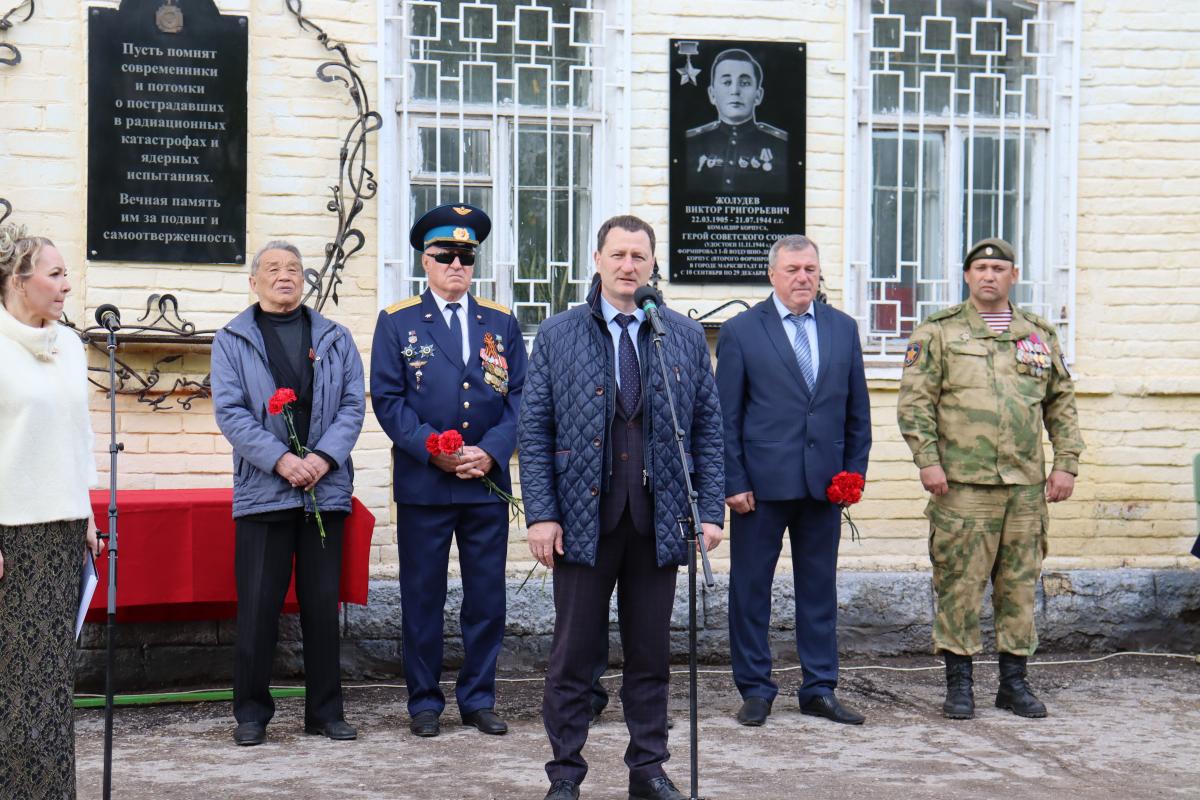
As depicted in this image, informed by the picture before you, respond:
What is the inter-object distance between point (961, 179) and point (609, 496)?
4037 mm

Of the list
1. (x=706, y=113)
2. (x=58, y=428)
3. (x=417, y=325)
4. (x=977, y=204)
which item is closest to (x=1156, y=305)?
(x=977, y=204)

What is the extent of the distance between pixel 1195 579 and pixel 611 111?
3.89 metres

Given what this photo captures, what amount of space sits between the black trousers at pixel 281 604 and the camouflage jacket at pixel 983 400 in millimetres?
2489

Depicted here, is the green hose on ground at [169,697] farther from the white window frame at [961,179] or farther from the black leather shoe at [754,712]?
the white window frame at [961,179]

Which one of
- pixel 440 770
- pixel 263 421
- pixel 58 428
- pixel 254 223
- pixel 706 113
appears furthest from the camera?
pixel 706 113

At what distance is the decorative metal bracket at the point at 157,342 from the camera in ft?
23.2

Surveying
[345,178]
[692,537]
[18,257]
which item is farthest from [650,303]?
[345,178]

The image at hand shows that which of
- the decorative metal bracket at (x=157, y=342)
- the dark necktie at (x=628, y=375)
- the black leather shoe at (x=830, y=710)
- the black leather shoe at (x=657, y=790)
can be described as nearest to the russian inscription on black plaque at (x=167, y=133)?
the decorative metal bracket at (x=157, y=342)

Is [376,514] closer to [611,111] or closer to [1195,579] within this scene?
[611,111]

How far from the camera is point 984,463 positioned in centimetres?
654

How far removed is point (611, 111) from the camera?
777 centimetres

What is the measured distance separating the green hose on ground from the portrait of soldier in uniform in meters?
3.15

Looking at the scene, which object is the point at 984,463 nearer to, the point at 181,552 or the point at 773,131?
the point at 773,131

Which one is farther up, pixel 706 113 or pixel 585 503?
pixel 706 113
